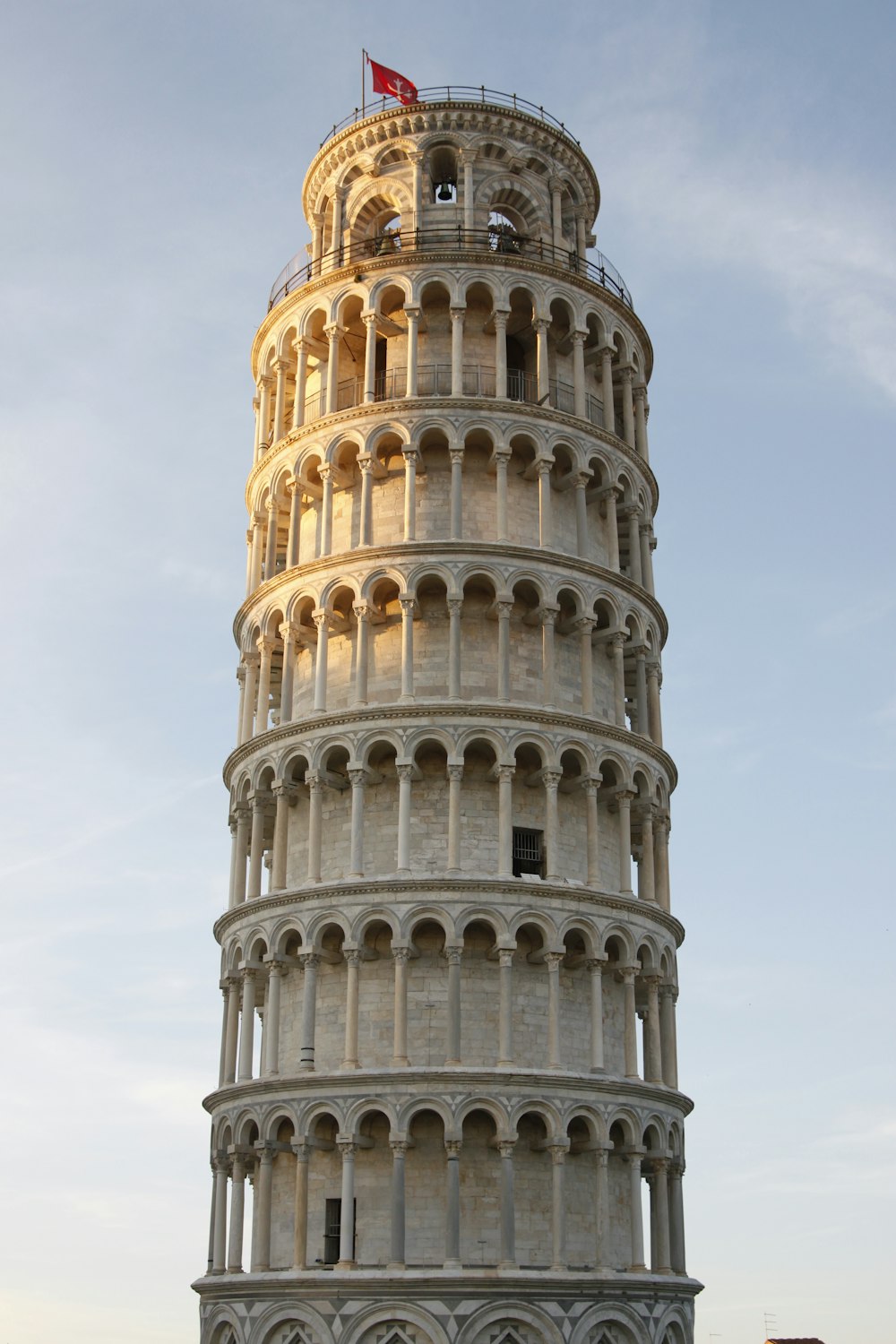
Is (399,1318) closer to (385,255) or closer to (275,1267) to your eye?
(275,1267)

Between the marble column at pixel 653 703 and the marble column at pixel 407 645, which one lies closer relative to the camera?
the marble column at pixel 407 645

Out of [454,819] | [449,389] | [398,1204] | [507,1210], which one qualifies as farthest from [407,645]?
[507,1210]

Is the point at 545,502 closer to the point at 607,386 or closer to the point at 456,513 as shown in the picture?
the point at 456,513

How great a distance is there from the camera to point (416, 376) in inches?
1738

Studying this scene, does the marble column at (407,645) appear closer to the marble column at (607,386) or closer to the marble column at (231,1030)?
the marble column at (231,1030)

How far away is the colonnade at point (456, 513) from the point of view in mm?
42656

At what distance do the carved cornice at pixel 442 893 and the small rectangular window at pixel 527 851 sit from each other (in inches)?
55.8

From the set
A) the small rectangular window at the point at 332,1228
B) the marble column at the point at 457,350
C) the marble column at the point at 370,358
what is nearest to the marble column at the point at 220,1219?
the small rectangular window at the point at 332,1228

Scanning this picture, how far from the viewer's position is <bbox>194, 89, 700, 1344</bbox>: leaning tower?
3653 cm

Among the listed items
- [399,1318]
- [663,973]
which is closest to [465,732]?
[663,973]

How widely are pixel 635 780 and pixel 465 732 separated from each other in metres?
5.76

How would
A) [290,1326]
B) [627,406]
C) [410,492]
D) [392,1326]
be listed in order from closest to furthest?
1. [392,1326]
2. [290,1326]
3. [410,492]
4. [627,406]

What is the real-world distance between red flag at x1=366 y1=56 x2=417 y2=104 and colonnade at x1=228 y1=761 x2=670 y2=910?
2434cm

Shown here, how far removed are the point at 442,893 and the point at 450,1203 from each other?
287 inches
